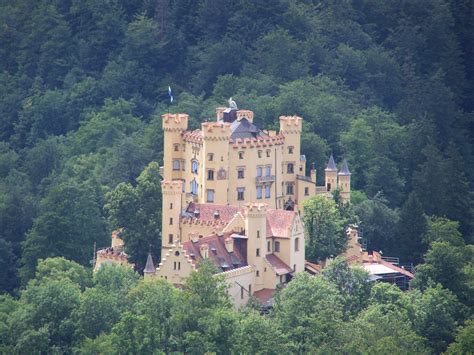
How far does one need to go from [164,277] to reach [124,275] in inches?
117

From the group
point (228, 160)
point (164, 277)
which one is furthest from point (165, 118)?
point (164, 277)

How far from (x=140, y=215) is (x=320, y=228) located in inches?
397

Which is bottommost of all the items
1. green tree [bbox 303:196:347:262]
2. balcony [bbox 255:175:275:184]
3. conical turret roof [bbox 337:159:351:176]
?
green tree [bbox 303:196:347:262]

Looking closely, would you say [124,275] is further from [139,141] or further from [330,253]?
[139,141]

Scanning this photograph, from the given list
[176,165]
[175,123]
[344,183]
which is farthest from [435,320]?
[175,123]

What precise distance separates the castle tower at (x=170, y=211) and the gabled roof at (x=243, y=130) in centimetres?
729

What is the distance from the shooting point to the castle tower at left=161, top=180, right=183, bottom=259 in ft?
511

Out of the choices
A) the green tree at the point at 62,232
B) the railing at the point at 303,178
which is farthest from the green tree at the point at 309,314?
the green tree at the point at 62,232

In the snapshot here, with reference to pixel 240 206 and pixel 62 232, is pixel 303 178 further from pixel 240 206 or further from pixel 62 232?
pixel 62 232

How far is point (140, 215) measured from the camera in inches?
6260

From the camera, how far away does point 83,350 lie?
146 meters

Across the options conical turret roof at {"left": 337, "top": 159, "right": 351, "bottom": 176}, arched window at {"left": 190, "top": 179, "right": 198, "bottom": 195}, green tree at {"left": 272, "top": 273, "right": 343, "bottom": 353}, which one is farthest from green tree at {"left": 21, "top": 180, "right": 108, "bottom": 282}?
green tree at {"left": 272, "top": 273, "right": 343, "bottom": 353}

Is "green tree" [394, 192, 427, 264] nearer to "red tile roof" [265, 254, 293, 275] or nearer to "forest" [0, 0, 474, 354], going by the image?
"forest" [0, 0, 474, 354]

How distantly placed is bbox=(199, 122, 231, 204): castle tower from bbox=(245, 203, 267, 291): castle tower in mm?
7354
